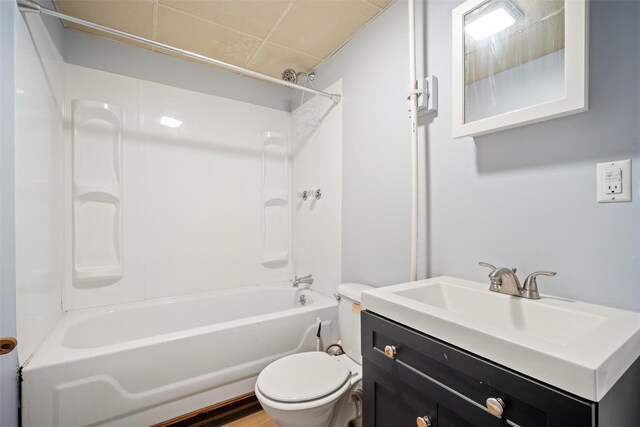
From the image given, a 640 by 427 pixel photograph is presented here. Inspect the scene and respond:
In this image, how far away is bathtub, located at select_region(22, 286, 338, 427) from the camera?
127 cm

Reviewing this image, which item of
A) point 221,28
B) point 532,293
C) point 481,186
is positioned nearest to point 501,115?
point 481,186

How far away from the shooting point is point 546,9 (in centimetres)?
101

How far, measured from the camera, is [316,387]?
4.23ft

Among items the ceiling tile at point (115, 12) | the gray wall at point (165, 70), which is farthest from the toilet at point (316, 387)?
the ceiling tile at point (115, 12)

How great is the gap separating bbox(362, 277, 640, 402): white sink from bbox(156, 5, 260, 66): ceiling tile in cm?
193

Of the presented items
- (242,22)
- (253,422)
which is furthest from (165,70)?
(253,422)

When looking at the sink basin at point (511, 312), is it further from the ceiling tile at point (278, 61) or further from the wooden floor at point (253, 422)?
the ceiling tile at point (278, 61)

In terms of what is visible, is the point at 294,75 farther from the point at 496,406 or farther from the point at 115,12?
the point at 496,406

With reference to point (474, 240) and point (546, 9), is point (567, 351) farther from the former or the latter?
point (546, 9)

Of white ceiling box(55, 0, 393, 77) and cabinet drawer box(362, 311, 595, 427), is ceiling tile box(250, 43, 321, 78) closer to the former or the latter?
white ceiling box(55, 0, 393, 77)

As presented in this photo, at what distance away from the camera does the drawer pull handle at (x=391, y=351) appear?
0.93 meters

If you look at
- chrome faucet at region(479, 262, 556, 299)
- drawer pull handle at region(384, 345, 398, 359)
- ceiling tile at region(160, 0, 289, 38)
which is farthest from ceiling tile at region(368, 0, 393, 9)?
drawer pull handle at region(384, 345, 398, 359)

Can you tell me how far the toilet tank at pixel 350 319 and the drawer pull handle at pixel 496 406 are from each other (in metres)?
0.98

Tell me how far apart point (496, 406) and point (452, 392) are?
0.13 meters
